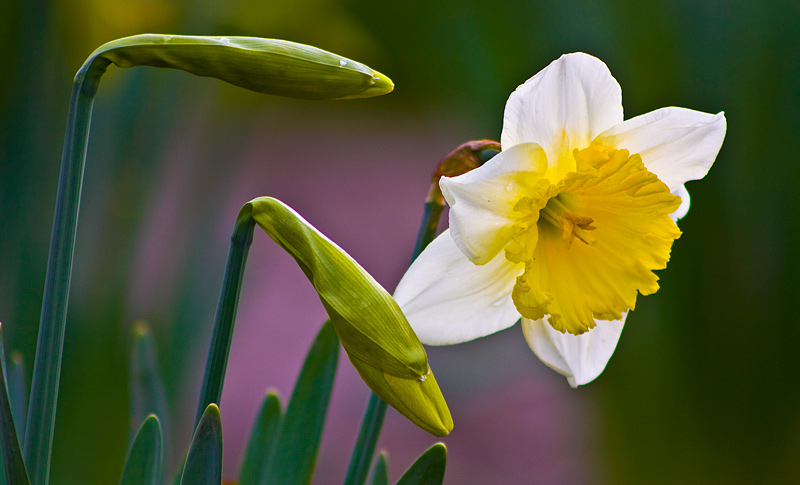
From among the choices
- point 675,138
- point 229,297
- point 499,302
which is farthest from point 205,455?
point 675,138

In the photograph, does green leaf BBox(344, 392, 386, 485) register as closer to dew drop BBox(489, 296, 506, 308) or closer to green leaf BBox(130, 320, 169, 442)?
dew drop BBox(489, 296, 506, 308)

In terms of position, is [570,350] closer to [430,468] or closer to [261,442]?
[430,468]

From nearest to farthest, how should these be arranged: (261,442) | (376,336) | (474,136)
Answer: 1. (376,336)
2. (261,442)
3. (474,136)

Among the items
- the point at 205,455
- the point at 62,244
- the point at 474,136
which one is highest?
the point at 474,136

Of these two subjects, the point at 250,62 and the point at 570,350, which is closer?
the point at 250,62

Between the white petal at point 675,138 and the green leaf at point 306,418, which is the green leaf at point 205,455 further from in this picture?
the white petal at point 675,138

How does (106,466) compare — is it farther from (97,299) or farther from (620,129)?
(620,129)

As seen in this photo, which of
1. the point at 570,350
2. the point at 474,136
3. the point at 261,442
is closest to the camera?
the point at 570,350
